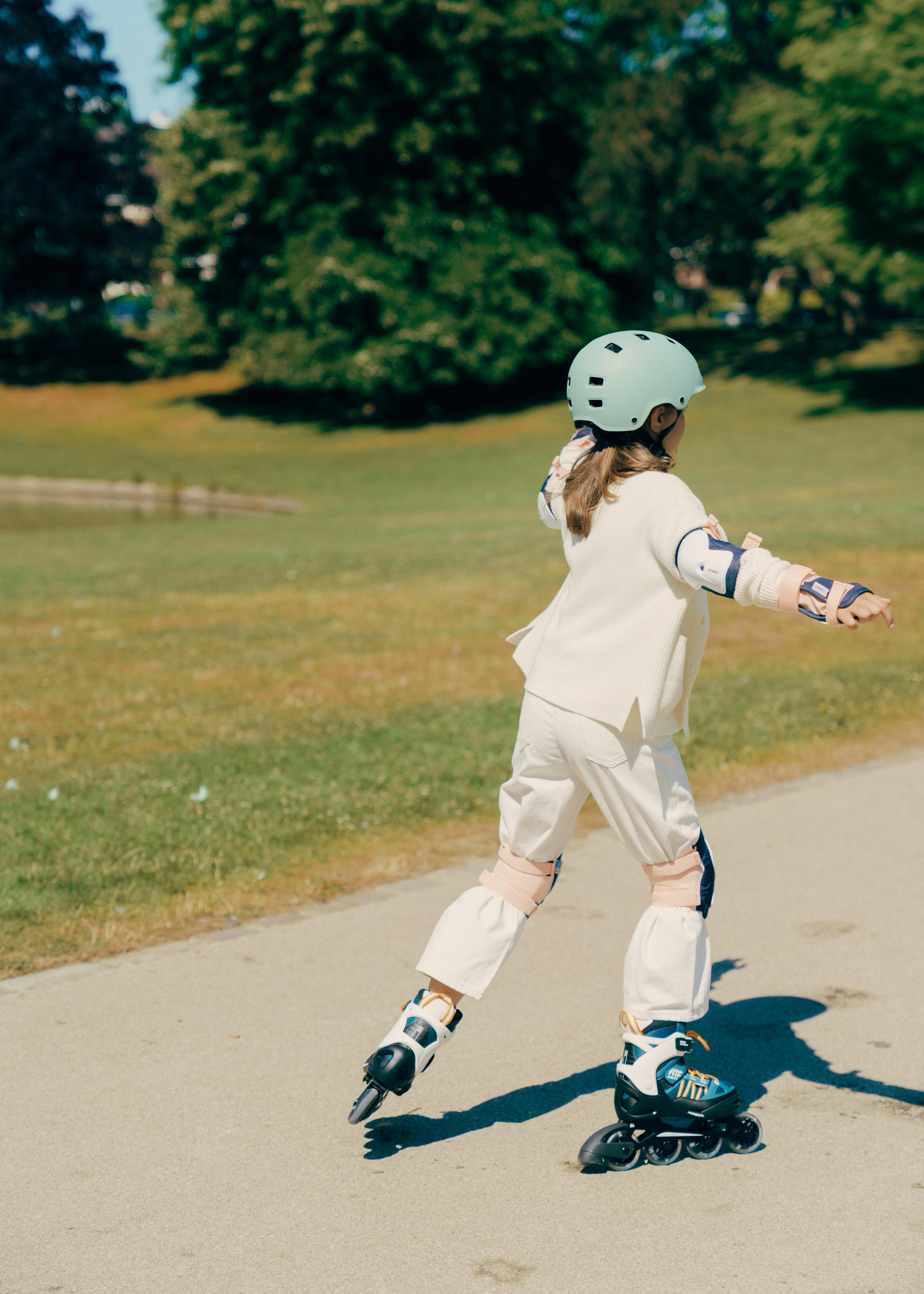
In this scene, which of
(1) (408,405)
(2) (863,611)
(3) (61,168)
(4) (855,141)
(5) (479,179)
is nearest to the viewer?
(2) (863,611)

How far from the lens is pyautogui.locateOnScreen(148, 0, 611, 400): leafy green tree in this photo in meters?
38.5

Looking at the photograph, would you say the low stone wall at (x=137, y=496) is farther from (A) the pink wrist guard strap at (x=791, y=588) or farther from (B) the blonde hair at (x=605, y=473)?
(A) the pink wrist guard strap at (x=791, y=588)

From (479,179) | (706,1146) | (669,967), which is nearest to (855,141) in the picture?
(479,179)

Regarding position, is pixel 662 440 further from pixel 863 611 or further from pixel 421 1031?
pixel 421 1031

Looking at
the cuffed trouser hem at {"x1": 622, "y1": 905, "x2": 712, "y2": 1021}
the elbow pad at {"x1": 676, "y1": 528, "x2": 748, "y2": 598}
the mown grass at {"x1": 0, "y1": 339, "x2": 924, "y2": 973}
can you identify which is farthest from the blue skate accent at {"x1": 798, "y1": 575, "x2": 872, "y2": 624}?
the mown grass at {"x1": 0, "y1": 339, "x2": 924, "y2": 973}

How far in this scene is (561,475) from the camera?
11.6 feet

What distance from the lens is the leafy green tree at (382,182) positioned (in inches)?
1517

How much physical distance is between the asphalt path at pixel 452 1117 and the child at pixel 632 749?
20 cm

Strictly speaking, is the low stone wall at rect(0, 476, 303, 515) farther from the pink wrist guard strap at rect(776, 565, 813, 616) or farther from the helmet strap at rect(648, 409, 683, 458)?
the pink wrist guard strap at rect(776, 565, 813, 616)

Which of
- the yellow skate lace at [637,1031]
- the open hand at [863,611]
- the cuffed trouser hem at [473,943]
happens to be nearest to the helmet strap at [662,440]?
the open hand at [863,611]

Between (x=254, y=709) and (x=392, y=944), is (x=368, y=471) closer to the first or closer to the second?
(x=254, y=709)

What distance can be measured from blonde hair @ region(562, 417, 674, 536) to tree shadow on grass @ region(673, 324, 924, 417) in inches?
1389

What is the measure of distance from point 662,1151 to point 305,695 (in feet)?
18.8

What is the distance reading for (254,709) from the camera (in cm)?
834
